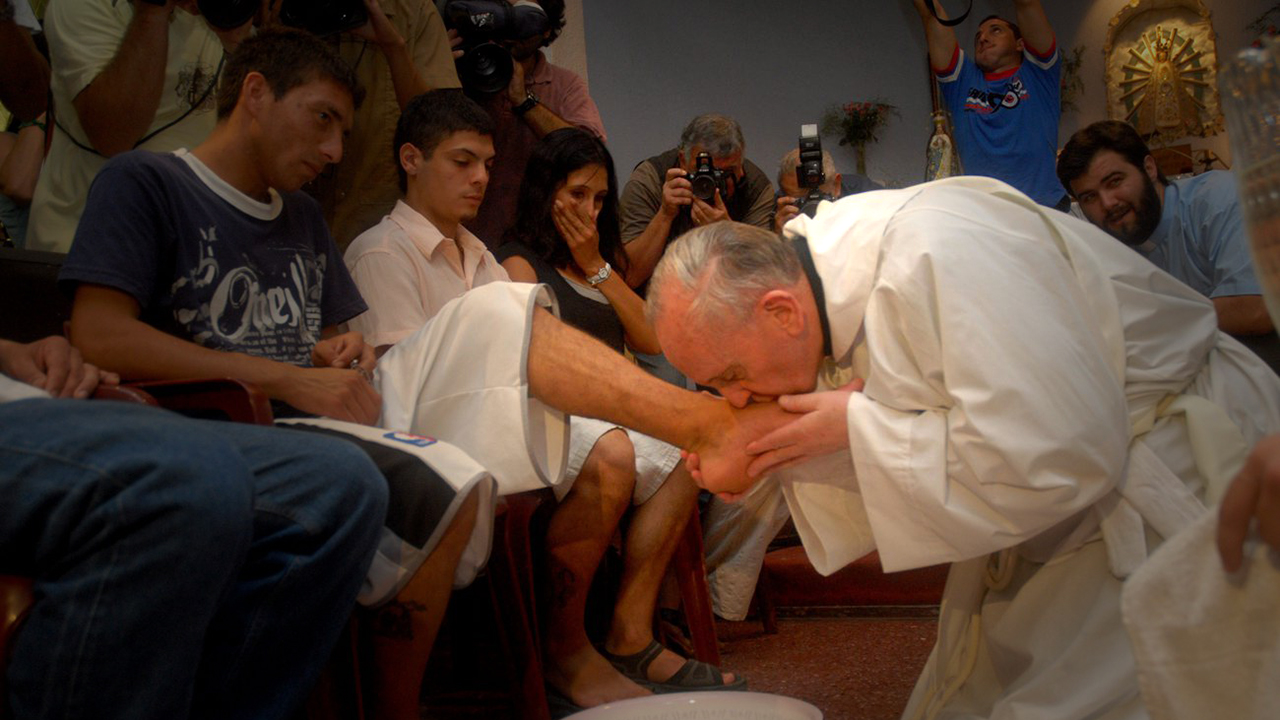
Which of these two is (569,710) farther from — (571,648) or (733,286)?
(733,286)

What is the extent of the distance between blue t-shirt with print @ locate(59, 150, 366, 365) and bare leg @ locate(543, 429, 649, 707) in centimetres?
61

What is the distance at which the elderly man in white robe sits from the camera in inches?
51.0

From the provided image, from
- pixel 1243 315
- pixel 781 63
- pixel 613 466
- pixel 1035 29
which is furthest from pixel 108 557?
pixel 781 63

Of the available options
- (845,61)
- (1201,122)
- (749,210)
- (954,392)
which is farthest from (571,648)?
(1201,122)

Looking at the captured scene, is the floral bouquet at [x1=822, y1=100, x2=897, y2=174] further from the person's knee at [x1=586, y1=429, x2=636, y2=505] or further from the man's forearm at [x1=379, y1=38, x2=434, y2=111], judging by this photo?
the person's knee at [x1=586, y1=429, x2=636, y2=505]

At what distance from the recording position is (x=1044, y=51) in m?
4.31

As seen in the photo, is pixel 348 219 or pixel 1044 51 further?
pixel 1044 51

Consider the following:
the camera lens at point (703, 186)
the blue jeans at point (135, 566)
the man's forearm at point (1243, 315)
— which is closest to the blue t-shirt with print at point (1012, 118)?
the man's forearm at point (1243, 315)

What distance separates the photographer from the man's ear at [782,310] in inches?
59.4

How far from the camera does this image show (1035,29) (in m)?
4.28

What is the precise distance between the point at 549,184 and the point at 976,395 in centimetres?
169

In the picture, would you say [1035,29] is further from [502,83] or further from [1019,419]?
[1019,419]

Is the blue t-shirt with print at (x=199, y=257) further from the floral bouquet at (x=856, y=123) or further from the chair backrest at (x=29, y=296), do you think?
the floral bouquet at (x=856, y=123)

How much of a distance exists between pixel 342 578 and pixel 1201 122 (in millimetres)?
6671
